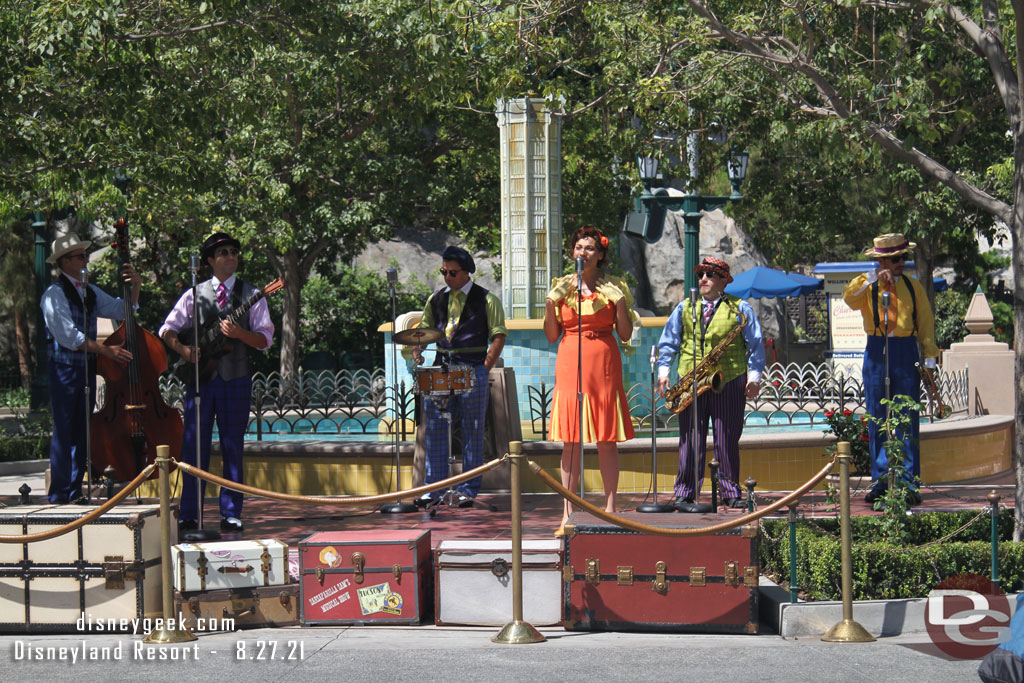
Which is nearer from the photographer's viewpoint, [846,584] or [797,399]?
[846,584]

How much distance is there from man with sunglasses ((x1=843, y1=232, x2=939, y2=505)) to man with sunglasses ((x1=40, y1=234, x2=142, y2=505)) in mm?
5652

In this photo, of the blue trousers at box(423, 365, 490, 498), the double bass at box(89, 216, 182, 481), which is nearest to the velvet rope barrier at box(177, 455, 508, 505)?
the double bass at box(89, 216, 182, 481)

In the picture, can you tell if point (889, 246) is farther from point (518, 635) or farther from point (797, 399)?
point (518, 635)

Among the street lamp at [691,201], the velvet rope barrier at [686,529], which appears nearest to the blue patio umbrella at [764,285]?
the street lamp at [691,201]

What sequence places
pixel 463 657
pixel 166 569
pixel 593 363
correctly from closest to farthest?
1. pixel 463 657
2. pixel 166 569
3. pixel 593 363

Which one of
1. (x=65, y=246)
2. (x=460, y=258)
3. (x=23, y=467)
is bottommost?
(x=23, y=467)

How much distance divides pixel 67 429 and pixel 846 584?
18.9ft

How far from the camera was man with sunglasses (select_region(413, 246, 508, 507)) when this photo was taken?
33.4 feet

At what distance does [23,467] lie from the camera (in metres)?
16.2

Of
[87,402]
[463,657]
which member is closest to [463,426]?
[87,402]

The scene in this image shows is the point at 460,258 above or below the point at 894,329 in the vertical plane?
above

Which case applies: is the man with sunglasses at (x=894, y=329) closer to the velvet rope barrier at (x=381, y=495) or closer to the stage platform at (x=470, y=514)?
the stage platform at (x=470, y=514)

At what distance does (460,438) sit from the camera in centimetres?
1131

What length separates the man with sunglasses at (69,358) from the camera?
9445mm
